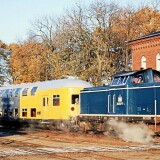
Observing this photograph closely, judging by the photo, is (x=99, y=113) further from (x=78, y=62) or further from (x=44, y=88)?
(x=78, y=62)

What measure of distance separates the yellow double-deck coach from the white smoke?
4.95 m

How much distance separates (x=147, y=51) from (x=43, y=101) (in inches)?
798

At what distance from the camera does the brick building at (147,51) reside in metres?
44.9

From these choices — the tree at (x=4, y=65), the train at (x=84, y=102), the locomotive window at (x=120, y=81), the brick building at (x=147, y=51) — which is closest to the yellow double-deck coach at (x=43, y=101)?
the train at (x=84, y=102)

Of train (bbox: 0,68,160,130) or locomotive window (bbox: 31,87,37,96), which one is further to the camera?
locomotive window (bbox: 31,87,37,96)

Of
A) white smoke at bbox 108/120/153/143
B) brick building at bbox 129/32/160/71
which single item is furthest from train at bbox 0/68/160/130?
brick building at bbox 129/32/160/71

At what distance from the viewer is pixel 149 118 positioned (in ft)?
66.9

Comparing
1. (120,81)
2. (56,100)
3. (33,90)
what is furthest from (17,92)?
(120,81)

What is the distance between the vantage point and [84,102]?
86.3ft

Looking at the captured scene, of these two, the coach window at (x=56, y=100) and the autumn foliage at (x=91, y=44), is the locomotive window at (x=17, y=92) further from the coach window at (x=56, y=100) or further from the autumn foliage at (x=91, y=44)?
the autumn foliage at (x=91, y=44)

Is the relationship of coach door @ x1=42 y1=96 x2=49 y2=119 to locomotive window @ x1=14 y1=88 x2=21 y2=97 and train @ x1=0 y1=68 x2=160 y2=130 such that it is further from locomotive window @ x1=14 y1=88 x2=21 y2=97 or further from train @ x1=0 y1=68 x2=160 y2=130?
locomotive window @ x1=14 y1=88 x2=21 y2=97

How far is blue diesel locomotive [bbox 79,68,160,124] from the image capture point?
67.3 ft

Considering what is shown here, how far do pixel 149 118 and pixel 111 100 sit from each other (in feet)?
11.1

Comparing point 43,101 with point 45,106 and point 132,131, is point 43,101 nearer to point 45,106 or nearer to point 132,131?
point 45,106
